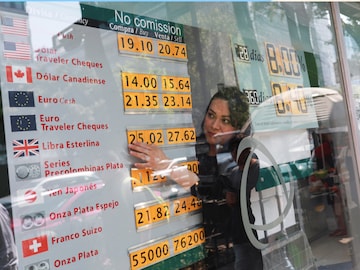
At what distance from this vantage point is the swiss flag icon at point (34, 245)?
1715 millimetres

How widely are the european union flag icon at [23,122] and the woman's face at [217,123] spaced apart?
1226 mm

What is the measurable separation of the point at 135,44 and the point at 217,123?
842 millimetres

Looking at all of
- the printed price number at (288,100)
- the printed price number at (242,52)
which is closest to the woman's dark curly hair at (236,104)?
the printed price number at (242,52)

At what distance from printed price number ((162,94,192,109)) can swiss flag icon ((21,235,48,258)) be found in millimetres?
1073

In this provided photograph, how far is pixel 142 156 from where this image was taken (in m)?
2.23

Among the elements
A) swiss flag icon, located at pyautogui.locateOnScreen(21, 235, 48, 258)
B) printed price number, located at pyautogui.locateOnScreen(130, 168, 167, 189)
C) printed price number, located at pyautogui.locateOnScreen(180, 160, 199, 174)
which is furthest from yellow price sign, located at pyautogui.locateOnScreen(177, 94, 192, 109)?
swiss flag icon, located at pyautogui.locateOnScreen(21, 235, 48, 258)

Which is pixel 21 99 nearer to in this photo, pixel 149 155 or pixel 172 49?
pixel 149 155

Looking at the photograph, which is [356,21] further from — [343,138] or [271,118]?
[271,118]

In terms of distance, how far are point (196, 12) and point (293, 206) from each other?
1808 millimetres

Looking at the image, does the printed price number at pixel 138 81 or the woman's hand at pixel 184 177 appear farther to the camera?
the woman's hand at pixel 184 177

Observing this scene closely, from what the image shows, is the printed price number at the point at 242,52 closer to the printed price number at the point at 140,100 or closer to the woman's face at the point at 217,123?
the woman's face at the point at 217,123

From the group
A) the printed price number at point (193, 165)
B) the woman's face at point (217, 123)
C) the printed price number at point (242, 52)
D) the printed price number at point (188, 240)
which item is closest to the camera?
the printed price number at point (188, 240)

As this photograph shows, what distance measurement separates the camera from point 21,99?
70.1 inches

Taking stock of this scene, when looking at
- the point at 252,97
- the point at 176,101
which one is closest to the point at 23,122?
the point at 176,101
